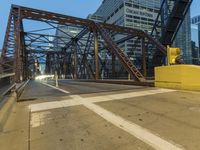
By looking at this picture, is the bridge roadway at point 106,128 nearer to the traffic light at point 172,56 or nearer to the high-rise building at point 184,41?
the traffic light at point 172,56

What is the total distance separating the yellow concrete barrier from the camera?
9.20m

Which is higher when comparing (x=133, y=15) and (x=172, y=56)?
(x=133, y=15)

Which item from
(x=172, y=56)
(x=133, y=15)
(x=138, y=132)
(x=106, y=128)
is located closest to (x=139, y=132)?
(x=138, y=132)

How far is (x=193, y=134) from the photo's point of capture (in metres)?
3.86

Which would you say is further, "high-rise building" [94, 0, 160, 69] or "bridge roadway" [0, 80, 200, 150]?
"high-rise building" [94, 0, 160, 69]

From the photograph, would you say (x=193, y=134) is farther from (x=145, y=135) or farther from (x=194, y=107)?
(x=194, y=107)

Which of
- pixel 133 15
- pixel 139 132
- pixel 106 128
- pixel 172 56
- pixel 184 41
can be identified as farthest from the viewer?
Answer: pixel 133 15

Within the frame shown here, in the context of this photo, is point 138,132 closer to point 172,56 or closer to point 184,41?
point 172,56

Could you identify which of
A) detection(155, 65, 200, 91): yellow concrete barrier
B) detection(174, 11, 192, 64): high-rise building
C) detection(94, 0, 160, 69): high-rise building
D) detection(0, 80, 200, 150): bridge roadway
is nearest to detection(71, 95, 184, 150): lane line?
detection(0, 80, 200, 150): bridge roadway

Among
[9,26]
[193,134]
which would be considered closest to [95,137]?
[193,134]

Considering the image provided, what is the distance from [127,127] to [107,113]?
130 centimetres

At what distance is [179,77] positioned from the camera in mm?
10023

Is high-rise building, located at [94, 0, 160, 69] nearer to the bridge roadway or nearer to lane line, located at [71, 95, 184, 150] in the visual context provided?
the bridge roadway

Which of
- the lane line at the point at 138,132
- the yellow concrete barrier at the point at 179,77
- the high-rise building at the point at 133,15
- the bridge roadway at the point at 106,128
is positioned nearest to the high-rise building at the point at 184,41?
the high-rise building at the point at 133,15
